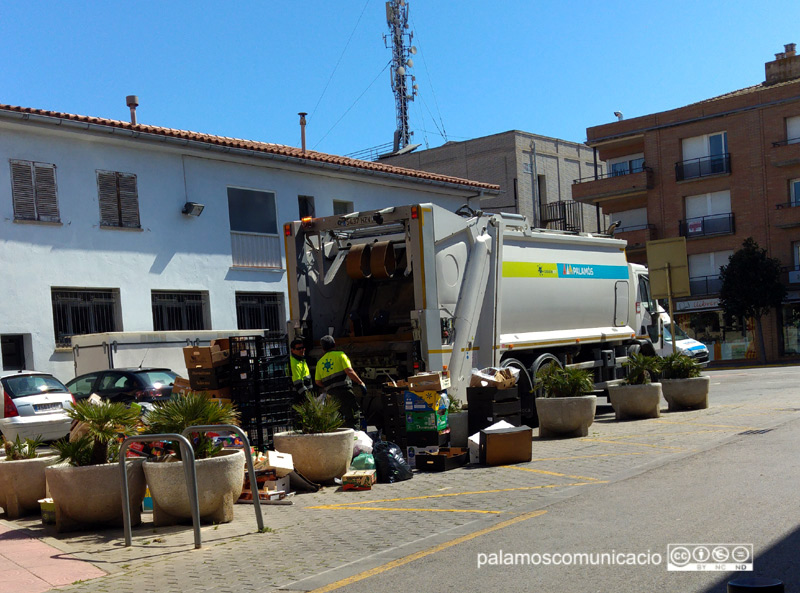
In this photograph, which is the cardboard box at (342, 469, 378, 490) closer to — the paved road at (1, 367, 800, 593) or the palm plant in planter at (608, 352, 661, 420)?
the paved road at (1, 367, 800, 593)

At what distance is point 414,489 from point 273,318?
15.0m

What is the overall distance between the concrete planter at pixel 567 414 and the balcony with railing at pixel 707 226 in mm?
33418

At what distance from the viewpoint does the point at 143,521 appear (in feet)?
25.3

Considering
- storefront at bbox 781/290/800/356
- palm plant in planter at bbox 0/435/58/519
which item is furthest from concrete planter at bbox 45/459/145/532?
storefront at bbox 781/290/800/356

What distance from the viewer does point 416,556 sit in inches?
232

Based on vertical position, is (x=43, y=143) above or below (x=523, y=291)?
above

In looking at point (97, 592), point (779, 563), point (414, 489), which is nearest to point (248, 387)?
point (414, 489)

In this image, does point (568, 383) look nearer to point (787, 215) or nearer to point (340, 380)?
point (340, 380)

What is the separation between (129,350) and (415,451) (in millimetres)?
9250

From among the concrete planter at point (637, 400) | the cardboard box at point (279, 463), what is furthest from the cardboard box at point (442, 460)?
the concrete planter at point (637, 400)

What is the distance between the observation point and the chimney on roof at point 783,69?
44.3 m

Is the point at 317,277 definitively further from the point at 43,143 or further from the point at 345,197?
the point at 345,197

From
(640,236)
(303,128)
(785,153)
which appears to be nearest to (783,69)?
(785,153)

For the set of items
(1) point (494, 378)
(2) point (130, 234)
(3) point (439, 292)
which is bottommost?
(1) point (494, 378)
